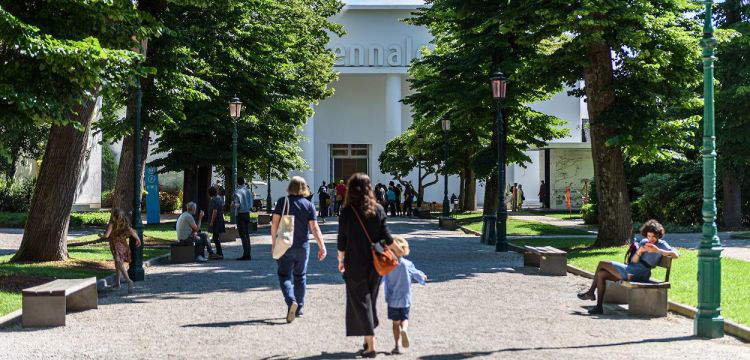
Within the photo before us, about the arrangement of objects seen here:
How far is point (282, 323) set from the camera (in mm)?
11219

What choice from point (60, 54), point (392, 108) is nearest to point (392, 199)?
point (392, 108)

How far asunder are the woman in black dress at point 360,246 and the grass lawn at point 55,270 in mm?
4972

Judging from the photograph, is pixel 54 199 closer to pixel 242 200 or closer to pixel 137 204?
pixel 137 204

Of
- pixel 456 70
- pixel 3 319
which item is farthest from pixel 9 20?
pixel 456 70

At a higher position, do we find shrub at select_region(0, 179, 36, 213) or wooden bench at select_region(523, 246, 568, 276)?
shrub at select_region(0, 179, 36, 213)

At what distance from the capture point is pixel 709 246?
10.7m

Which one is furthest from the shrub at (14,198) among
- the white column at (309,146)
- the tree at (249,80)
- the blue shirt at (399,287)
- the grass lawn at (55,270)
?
the blue shirt at (399,287)

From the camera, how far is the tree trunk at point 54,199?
18844 millimetres

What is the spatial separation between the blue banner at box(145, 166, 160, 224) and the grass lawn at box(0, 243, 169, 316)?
14.3 meters

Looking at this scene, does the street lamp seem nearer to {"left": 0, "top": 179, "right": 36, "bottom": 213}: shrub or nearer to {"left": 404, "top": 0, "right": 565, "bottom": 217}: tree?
{"left": 404, "top": 0, "right": 565, "bottom": 217}: tree

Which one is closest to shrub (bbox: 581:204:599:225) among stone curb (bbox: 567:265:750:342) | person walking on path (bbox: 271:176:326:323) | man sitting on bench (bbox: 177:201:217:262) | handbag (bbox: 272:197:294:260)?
man sitting on bench (bbox: 177:201:217:262)

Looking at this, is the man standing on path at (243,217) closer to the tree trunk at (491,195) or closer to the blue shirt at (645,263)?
the blue shirt at (645,263)

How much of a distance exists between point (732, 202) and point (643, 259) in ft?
71.9

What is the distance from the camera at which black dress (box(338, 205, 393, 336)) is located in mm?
9039
